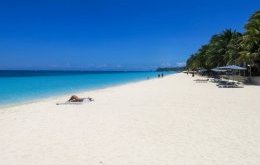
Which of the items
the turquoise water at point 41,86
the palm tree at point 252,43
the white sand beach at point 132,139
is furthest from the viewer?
the palm tree at point 252,43

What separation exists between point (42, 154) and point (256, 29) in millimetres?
26172

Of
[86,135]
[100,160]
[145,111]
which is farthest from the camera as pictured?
[145,111]

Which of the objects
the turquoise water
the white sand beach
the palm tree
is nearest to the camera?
the white sand beach

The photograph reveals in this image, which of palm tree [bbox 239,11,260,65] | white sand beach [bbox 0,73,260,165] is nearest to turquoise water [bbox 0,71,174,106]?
white sand beach [bbox 0,73,260,165]

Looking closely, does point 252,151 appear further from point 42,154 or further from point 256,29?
point 256,29

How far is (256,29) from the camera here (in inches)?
1085

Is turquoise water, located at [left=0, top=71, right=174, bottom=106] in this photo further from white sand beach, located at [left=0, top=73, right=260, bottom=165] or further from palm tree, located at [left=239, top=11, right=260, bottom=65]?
palm tree, located at [left=239, top=11, right=260, bottom=65]

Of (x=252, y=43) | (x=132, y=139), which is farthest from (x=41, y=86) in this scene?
(x=132, y=139)

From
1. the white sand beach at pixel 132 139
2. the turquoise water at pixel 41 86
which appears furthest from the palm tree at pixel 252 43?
the white sand beach at pixel 132 139

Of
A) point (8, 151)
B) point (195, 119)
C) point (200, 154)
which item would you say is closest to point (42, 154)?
point (8, 151)

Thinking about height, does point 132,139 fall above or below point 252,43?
below

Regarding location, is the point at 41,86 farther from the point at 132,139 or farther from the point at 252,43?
the point at 132,139

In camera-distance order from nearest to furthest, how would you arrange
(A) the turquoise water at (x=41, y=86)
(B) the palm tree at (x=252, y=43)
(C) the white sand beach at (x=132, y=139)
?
(C) the white sand beach at (x=132, y=139) → (A) the turquoise water at (x=41, y=86) → (B) the palm tree at (x=252, y=43)

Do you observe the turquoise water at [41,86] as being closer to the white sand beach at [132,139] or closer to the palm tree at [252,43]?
the white sand beach at [132,139]
